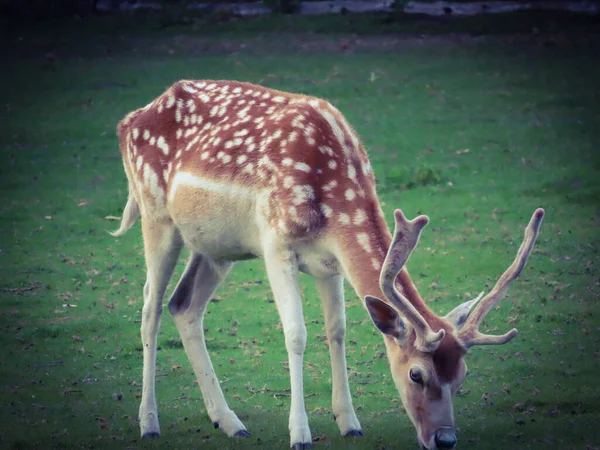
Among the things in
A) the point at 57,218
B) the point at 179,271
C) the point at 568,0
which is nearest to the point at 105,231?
the point at 57,218

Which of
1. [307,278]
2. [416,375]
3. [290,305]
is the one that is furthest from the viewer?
[307,278]

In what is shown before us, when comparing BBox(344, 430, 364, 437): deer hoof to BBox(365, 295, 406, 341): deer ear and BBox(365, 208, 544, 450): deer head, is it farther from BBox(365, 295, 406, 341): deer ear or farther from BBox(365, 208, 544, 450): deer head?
BBox(365, 295, 406, 341): deer ear

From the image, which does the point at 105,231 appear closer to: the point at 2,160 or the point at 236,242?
the point at 2,160

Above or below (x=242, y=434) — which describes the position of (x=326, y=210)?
above

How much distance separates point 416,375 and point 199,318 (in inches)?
87.2

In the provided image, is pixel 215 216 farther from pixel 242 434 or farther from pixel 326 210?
pixel 242 434

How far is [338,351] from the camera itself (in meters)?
7.71

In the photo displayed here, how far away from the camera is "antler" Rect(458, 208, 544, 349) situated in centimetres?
654

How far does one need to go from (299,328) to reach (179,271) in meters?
4.57

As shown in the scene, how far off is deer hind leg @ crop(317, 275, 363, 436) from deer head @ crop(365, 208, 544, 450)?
0.98 metres

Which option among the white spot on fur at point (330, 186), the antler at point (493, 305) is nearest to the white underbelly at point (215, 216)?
Result: the white spot on fur at point (330, 186)

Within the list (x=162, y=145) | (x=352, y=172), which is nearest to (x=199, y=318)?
(x=162, y=145)

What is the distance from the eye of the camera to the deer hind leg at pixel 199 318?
26.0 ft

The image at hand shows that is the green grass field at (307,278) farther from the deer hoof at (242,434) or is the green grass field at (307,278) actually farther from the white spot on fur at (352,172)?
the white spot on fur at (352,172)
